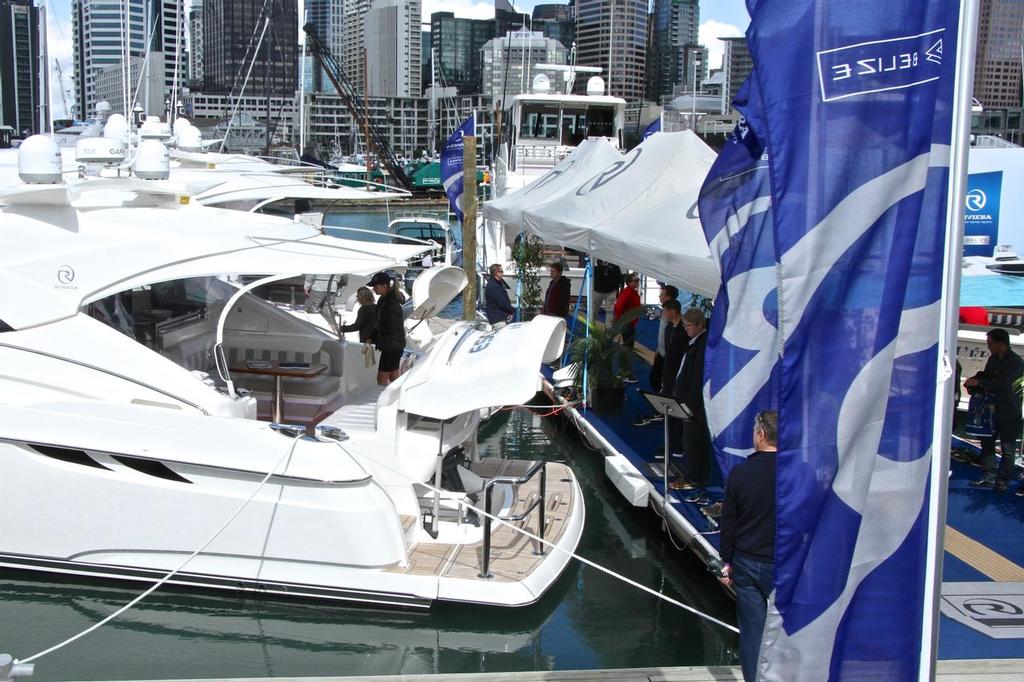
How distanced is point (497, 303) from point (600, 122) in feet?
37.9

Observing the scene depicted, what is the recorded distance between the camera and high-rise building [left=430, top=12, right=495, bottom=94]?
171000 mm

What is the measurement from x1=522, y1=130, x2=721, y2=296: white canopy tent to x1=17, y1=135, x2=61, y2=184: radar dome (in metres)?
4.85

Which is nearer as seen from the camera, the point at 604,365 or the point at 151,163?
the point at 151,163

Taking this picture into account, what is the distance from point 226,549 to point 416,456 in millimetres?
1594

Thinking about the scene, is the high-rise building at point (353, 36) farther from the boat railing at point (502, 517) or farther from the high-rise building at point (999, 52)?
the boat railing at point (502, 517)

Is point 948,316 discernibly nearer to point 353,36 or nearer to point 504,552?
point 504,552

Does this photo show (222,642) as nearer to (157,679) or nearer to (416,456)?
(157,679)

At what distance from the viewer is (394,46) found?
17212 cm

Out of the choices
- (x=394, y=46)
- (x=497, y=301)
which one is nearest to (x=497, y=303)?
A: (x=497, y=301)

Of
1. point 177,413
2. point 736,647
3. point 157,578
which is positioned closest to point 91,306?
point 177,413

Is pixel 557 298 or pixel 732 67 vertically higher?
pixel 732 67

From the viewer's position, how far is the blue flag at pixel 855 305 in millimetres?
3277

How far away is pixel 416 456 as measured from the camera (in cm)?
800

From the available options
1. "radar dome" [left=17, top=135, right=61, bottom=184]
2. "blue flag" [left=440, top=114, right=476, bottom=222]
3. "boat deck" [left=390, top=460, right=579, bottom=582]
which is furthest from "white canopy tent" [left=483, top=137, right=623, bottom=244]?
"radar dome" [left=17, top=135, right=61, bottom=184]
